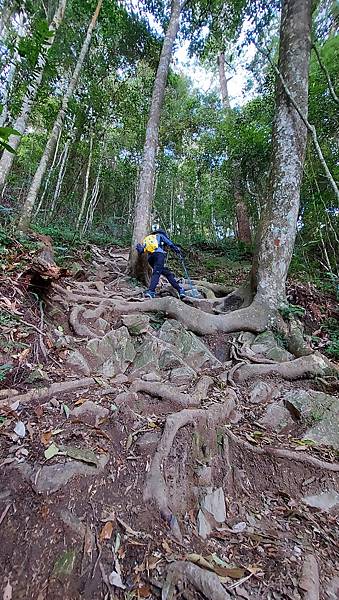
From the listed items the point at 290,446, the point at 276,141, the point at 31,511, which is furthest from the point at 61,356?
the point at 276,141

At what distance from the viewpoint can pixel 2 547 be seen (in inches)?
64.1

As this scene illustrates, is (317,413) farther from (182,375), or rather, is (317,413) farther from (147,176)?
(147,176)

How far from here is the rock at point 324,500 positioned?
8.35ft

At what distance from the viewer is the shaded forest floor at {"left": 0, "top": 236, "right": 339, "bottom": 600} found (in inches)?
67.6

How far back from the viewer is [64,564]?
65.1 inches

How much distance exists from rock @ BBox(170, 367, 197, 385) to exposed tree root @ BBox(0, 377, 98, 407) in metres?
0.97

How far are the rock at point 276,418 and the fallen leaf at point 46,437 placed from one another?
211cm

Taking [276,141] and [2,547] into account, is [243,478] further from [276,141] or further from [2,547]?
[276,141]

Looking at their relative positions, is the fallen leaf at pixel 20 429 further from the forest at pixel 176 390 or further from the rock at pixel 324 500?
the rock at pixel 324 500

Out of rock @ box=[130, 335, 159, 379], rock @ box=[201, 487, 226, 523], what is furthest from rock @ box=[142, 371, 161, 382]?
rock @ box=[201, 487, 226, 523]

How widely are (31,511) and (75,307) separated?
2.93m

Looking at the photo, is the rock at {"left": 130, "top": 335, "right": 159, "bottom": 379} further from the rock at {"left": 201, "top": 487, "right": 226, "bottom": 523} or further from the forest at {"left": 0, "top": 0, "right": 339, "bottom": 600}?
the rock at {"left": 201, "top": 487, "right": 226, "bottom": 523}

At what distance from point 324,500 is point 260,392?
126 cm

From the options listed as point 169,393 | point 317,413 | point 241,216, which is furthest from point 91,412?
point 241,216
